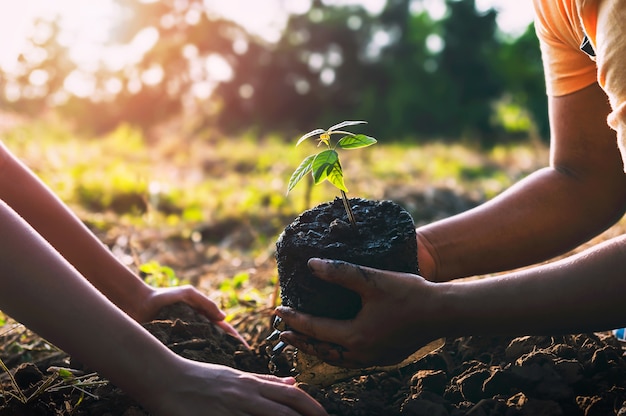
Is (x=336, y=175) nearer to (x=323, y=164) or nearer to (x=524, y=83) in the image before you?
(x=323, y=164)

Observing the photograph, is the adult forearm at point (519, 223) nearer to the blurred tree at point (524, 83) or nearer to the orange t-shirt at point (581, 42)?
the orange t-shirt at point (581, 42)

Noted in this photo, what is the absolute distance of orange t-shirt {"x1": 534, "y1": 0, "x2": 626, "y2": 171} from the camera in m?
1.40

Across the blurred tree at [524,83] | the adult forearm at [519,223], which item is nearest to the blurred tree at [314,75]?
the blurred tree at [524,83]

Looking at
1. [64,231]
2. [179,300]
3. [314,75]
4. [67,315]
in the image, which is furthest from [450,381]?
[314,75]

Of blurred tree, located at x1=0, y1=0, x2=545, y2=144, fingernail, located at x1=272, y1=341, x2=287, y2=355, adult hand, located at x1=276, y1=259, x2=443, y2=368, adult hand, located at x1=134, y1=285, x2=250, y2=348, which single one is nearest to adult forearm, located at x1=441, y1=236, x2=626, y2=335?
adult hand, located at x1=276, y1=259, x2=443, y2=368

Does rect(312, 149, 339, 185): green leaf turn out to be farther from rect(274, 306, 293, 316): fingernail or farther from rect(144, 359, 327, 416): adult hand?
rect(144, 359, 327, 416): adult hand

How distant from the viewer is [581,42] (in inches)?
67.6

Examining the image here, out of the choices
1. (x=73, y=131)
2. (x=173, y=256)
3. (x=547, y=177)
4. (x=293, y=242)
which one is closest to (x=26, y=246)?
(x=293, y=242)

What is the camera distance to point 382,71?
42.9ft

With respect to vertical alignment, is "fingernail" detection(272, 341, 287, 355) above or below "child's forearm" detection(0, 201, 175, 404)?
below

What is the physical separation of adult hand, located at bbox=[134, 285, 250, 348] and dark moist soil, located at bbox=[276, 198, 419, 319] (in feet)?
1.36

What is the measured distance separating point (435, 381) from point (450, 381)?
0.06 metres

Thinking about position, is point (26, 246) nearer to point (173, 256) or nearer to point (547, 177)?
point (547, 177)

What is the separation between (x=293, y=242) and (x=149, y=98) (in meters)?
11.5
